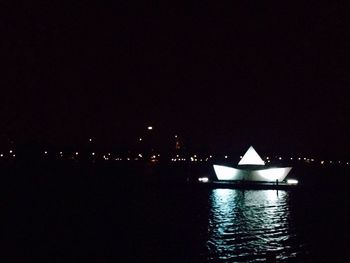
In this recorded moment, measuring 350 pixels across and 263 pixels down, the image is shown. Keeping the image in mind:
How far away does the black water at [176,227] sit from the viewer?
27.5 m

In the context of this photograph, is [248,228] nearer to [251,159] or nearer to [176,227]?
[176,227]

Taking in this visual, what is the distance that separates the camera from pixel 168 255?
27250 mm

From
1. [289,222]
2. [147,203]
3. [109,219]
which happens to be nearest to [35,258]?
[109,219]

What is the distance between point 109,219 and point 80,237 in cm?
858

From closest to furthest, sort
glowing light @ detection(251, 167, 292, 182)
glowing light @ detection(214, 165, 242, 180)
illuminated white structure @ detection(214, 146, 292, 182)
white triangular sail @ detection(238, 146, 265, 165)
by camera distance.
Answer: glowing light @ detection(251, 167, 292, 182) < illuminated white structure @ detection(214, 146, 292, 182) < glowing light @ detection(214, 165, 242, 180) < white triangular sail @ detection(238, 146, 265, 165)

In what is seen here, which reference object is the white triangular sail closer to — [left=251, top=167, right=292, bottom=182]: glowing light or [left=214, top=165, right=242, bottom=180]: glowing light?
[left=251, top=167, right=292, bottom=182]: glowing light

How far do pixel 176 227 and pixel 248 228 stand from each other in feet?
18.1

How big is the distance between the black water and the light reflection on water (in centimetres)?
6

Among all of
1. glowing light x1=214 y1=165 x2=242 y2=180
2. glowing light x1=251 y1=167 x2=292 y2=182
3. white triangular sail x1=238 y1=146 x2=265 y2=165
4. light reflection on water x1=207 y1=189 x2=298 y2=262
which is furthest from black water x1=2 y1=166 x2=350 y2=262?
white triangular sail x1=238 y1=146 x2=265 y2=165

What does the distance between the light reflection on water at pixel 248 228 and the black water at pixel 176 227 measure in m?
0.06

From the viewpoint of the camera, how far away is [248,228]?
3575 centimetres

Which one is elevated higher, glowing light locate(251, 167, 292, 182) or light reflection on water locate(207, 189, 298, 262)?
glowing light locate(251, 167, 292, 182)

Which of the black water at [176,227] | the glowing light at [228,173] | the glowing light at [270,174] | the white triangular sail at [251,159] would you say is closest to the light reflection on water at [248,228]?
the black water at [176,227]

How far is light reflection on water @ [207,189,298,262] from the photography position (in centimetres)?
2756
